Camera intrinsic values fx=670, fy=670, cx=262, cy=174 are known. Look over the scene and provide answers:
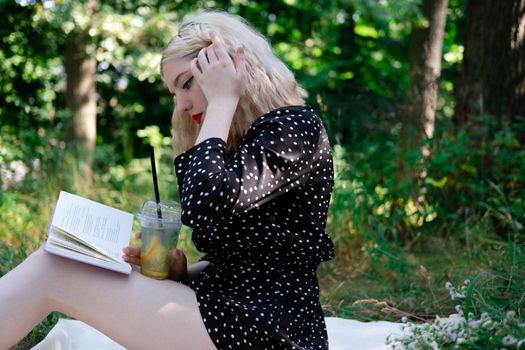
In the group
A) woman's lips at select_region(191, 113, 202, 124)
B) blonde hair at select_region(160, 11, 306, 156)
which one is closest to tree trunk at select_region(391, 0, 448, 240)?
blonde hair at select_region(160, 11, 306, 156)

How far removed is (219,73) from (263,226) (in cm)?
45

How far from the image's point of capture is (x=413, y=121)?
4.68 meters

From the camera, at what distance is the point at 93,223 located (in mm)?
1872

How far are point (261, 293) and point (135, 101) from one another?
591 centimetres

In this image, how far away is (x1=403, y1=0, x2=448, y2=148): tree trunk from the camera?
458 centimetres

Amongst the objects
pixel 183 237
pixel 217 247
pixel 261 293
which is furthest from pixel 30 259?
pixel 183 237

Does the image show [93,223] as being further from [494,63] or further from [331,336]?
[494,63]

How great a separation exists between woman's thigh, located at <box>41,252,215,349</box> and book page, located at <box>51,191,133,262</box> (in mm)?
85

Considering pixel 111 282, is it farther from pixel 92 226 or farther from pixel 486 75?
pixel 486 75

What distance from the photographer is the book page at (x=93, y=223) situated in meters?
1.77

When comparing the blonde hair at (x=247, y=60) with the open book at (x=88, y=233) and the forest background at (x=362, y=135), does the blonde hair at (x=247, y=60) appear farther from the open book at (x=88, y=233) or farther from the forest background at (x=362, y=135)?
the forest background at (x=362, y=135)

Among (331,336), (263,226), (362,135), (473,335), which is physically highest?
(263,226)

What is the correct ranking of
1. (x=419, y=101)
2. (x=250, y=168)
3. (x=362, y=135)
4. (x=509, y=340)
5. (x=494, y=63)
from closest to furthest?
(x=509, y=340) < (x=250, y=168) < (x=494, y=63) < (x=419, y=101) < (x=362, y=135)

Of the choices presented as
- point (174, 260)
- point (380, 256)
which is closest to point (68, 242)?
point (174, 260)
